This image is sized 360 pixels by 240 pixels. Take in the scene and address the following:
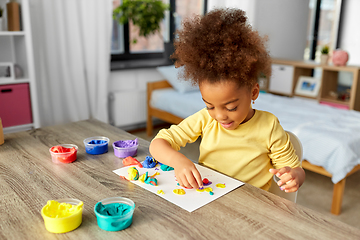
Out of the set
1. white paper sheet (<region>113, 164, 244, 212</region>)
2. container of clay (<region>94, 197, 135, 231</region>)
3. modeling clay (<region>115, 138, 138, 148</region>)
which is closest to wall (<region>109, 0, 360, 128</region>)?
modeling clay (<region>115, 138, 138, 148</region>)

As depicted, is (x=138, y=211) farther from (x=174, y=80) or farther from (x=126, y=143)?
(x=174, y=80)

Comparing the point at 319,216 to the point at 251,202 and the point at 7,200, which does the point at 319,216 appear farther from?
the point at 7,200

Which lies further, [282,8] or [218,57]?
[282,8]

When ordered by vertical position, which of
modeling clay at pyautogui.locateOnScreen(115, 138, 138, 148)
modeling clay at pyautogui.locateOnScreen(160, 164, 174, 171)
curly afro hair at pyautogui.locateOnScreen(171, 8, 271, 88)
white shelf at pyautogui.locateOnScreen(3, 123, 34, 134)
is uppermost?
curly afro hair at pyautogui.locateOnScreen(171, 8, 271, 88)

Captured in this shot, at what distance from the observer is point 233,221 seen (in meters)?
0.77

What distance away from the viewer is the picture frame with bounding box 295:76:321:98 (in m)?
3.55

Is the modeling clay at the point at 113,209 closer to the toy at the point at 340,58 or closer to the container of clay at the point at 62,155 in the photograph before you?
the container of clay at the point at 62,155

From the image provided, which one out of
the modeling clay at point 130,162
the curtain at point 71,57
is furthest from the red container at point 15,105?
the modeling clay at point 130,162

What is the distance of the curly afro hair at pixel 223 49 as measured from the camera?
34.8 inches

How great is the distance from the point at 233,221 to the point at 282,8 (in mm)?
4054

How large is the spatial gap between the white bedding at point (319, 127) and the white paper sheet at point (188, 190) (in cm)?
118

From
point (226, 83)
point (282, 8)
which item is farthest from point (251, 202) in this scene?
point (282, 8)

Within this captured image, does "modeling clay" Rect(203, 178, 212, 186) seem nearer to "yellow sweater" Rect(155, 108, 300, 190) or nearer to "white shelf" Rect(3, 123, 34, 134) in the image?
"yellow sweater" Rect(155, 108, 300, 190)

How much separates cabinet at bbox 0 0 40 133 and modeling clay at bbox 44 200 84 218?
5.88ft
